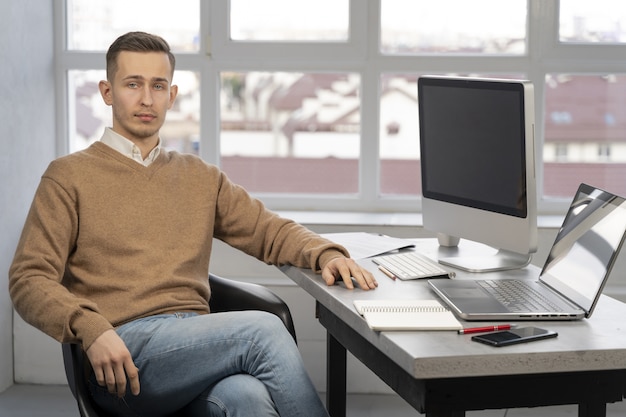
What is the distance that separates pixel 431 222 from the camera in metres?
2.74

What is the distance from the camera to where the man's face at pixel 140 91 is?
2451 mm

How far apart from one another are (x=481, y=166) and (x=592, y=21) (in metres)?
1.61

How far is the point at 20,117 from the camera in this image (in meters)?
3.67

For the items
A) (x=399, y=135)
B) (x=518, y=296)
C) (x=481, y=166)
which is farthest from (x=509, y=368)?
(x=399, y=135)

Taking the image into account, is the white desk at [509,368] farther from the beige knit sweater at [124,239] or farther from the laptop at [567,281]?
the beige knit sweater at [124,239]

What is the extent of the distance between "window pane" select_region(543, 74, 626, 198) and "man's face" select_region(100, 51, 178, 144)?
1907 millimetres

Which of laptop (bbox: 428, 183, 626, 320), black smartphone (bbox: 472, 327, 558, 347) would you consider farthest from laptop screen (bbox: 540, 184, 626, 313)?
black smartphone (bbox: 472, 327, 558, 347)

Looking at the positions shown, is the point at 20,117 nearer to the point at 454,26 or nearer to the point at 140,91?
the point at 140,91

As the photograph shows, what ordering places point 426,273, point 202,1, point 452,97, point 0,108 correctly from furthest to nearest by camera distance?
1. point 202,1
2. point 0,108
3. point 452,97
4. point 426,273

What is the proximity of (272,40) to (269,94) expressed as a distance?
216 millimetres

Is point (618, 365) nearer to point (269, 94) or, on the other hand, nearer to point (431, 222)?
point (431, 222)

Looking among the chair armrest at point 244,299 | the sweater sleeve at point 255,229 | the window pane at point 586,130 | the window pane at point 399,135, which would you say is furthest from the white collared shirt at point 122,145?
the window pane at point 586,130

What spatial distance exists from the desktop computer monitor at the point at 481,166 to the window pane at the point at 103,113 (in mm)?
1484

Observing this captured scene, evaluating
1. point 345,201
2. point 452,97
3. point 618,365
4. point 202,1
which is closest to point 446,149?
point 452,97
